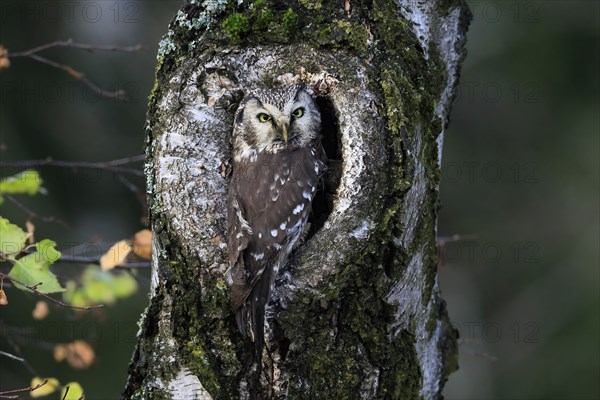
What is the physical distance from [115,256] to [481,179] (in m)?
6.29

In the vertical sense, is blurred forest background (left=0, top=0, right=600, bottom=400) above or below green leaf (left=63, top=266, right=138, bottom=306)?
above

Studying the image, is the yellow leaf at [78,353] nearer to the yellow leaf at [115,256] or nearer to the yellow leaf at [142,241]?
the yellow leaf at [142,241]

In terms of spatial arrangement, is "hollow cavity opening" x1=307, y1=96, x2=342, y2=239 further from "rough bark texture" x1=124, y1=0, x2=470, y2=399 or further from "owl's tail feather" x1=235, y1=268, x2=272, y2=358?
"owl's tail feather" x1=235, y1=268, x2=272, y2=358

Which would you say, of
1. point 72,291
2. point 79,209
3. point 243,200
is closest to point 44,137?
point 79,209

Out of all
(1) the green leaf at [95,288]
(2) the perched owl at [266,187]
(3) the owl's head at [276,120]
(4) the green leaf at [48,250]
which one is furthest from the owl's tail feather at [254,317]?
(1) the green leaf at [95,288]

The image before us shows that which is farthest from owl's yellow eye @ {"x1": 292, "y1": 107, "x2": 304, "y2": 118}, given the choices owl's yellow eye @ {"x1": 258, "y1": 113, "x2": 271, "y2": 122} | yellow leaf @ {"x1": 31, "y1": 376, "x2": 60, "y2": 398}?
yellow leaf @ {"x1": 31, "y1": 376, "x2": 60, "y2": 398}

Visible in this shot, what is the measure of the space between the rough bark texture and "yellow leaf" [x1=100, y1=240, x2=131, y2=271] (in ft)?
1.71

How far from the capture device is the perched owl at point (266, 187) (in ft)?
11.0

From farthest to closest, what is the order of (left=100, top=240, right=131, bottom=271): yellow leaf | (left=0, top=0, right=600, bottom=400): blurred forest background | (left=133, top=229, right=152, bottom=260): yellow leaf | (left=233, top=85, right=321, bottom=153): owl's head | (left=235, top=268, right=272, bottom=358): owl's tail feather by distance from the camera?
(left=0, top=0, right=600, bottom=400): blurred forest background < (left=133, top=229, right=152, bottom=260): yellow leaf < (left=100, top=240, right=131, bottom=271): yellow leaf < (left=233, top=85, right=321, bottom=153): owl's head < (left=235, top=268, right=272, bottom=358): owl's tail feather

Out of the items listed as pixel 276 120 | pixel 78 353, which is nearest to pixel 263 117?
pixel 276 120

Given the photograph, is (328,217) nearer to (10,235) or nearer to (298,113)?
(298,113)

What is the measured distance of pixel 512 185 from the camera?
31.1 ft

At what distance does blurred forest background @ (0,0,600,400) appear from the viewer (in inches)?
279

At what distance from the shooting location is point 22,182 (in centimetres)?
389
